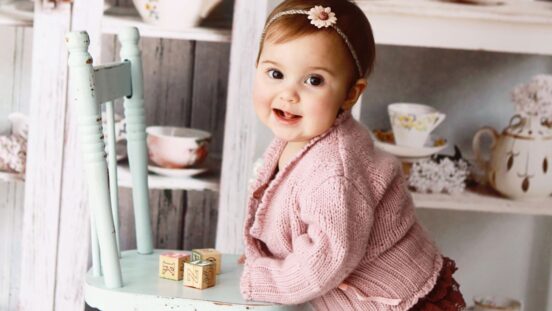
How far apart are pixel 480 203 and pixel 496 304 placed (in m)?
0.39

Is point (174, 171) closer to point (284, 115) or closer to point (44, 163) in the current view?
point (44, 163)

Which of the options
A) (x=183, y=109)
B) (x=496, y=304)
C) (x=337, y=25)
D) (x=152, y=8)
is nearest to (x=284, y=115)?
(x=337, y=25)

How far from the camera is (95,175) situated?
4.32 feet

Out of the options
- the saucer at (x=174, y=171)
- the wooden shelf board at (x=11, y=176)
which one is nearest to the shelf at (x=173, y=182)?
the saucer at (x=174, y=171)

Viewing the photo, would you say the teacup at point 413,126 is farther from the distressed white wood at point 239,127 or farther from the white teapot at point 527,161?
the distressed white wood at point 239,127

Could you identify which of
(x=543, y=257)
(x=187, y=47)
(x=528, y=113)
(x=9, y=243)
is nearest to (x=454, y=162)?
(x=528, y=113)

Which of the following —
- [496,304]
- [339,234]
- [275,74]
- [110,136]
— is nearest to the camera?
[339,234]

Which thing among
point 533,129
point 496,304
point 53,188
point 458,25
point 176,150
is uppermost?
point 458,25

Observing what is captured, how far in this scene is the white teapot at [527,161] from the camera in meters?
1.96

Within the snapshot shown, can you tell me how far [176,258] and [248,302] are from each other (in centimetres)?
16

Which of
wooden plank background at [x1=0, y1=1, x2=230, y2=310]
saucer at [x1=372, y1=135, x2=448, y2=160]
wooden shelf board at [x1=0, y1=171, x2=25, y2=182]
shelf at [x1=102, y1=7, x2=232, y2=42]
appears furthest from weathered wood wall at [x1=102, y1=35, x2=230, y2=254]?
saucer at [x1=372, y1=135, x2=448, y2=160]

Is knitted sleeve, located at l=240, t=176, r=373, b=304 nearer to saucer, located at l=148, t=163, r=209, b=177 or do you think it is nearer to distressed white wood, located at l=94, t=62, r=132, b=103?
distressed white wood, located at l=94, t=62, r=132, b=103

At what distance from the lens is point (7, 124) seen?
205cm

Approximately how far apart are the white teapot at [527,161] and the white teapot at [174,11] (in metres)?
0.75
